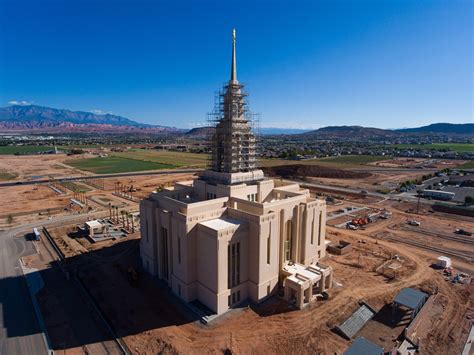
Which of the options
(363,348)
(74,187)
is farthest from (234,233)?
(74,187)

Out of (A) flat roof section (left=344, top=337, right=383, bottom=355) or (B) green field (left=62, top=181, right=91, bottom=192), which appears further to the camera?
(B) green field (left=62, top=181, right=91, bottom=192)

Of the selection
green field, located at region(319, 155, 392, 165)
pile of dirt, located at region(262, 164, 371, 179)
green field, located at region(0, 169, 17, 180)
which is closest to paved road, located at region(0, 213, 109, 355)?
green field, located at region(0, 169, 17, 180)

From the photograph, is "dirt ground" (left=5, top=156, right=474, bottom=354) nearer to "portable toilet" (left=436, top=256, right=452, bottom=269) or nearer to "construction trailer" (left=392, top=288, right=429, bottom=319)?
"portable toilet" (left=436, top=256, right=452, bottom=269)

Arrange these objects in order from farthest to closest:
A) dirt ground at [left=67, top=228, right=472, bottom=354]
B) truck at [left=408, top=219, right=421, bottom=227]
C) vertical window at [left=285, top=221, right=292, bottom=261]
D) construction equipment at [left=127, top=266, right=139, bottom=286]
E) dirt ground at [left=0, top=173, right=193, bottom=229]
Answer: dirt ground at [left=0, top=173, right=193, bottom=229] < truck at [left=408, top=219, right=421, bottom=227] < vertical window at [left=285, top=221, right=292, bottom=261] < construction equipment at [left=127, top=266, right=139, bottom=286] < dirt ground at [left=67, top=228, right=472, bottom=354]

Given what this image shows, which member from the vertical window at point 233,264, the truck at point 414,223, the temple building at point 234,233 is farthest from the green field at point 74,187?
the truck at point 414,223

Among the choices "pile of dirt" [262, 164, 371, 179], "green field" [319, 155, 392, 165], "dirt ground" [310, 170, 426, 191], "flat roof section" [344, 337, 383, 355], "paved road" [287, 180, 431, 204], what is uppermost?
"green field" [319, 155, 392, 165]

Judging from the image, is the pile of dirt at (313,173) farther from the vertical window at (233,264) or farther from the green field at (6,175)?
the green field at (6,175)
